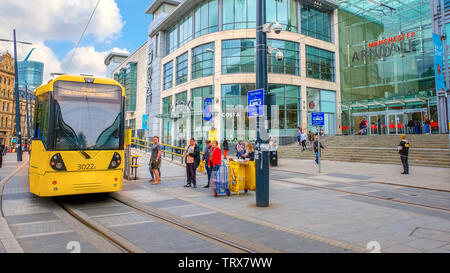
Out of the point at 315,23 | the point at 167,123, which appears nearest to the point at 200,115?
the point at 167,123

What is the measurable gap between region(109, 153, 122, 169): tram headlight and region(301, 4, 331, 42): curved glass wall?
103 feet

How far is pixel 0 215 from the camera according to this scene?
6.31 m

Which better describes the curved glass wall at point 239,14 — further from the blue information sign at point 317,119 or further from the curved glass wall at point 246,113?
the blue information sign at point 317,119

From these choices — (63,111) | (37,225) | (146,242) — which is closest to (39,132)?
(63,111)

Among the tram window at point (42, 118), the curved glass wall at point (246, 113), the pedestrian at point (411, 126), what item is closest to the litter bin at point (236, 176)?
the tram window at point (42, 118)

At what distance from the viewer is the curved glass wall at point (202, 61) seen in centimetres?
3209

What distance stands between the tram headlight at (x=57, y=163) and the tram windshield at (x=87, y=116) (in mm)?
229

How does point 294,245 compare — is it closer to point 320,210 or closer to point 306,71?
point 320,210

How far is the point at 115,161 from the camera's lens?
Answer: 7.82 m

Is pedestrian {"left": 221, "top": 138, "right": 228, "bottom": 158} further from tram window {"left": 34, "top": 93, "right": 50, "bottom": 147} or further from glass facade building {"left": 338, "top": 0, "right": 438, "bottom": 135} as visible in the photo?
glass facade building {"left": 338, "top": 0, "right": 438, "bottom": 135}

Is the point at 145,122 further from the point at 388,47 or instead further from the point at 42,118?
the point at 42,118

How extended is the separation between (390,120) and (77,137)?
3238cm

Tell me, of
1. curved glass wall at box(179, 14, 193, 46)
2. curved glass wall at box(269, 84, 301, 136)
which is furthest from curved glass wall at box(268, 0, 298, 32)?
curved glass wall at box(179, 14, 193, 46)

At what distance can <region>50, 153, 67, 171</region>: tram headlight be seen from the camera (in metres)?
6.95
